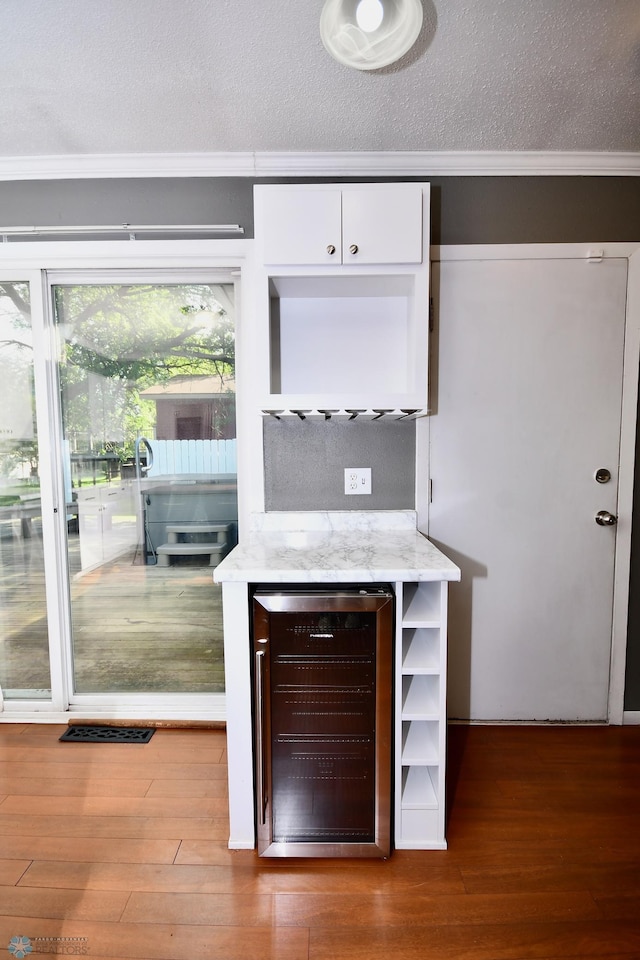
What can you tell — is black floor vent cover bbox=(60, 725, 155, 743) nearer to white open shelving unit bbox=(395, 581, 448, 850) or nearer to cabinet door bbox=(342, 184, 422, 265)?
white open shelving unit bbox=(395, 581, 448, 850)

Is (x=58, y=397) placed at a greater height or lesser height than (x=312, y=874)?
greater

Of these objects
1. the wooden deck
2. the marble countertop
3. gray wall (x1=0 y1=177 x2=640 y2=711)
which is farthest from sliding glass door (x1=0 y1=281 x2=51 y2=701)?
the marble countertop

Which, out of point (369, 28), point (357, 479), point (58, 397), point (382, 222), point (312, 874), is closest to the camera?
point (369, 28)

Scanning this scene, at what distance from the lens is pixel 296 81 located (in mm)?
1535

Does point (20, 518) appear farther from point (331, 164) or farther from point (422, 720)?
point (331, 164)

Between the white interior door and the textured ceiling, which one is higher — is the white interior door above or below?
below


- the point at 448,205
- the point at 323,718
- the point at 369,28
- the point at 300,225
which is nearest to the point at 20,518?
the point at 323,718

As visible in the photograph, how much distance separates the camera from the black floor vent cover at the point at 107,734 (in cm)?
204

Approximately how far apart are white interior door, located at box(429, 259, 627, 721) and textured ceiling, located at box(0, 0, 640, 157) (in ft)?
1.67

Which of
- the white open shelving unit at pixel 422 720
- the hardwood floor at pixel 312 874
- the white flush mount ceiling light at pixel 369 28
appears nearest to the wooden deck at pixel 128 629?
the hardwood floor at pixel 312 874

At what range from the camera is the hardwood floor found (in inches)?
46.9

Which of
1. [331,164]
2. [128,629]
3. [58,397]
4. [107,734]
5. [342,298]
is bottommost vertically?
[107,734]

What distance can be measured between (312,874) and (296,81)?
8.35 feet

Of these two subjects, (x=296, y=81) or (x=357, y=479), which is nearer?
→ (x=296, y=81)
